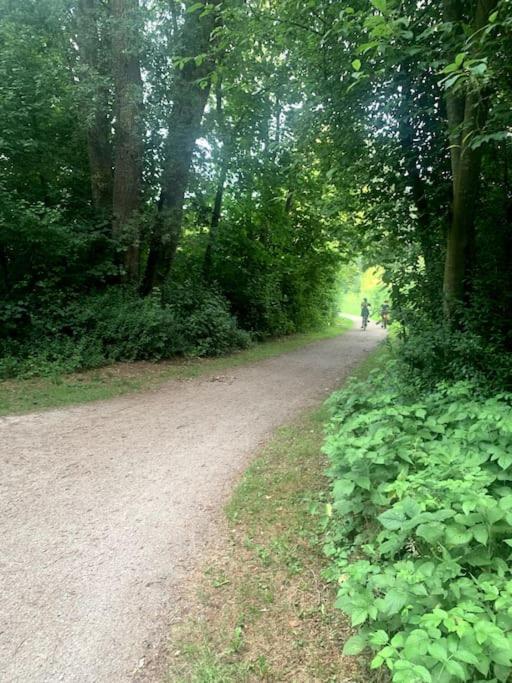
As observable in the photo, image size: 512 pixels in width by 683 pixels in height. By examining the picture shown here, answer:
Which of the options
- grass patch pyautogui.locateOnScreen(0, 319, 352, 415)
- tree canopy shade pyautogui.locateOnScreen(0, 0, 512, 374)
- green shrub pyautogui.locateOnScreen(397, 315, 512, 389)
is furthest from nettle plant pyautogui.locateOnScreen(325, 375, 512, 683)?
grass patch pyautogui.locateOnScreen(0, 319, 352, 415)

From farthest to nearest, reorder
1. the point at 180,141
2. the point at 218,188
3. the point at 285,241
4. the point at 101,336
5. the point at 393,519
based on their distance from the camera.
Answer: the point at 285,241 < the point at 218,188 < the point at 180,141 < the point at 101,336 < the point at 393,519

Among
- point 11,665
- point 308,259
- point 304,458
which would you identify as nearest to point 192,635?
point 11,665

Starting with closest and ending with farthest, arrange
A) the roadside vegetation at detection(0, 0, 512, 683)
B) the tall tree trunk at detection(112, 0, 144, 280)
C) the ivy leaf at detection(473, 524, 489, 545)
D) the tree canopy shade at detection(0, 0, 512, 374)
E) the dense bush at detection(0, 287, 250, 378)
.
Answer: the ivy leaf at detection(473, 524, 489, 545), the roadside vegetation at detection(0, 0, 512, 683), the tree canopy shade at detection(0, 0, 512, 374), the dense bush at detection(0, 287, 250, 378), the tall tree trunk at detection(112, 0, 144, 280)

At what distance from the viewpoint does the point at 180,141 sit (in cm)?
928

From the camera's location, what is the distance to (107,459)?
4141 millimetres

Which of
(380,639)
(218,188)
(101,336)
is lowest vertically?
(380,639)

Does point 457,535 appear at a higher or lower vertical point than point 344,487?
higher

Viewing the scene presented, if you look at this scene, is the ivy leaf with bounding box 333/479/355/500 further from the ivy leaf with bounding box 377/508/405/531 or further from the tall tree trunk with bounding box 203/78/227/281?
the tall tree trunk with bounding box 203/78/227/281

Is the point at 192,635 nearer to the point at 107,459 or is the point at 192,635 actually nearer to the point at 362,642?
the point at 362,642

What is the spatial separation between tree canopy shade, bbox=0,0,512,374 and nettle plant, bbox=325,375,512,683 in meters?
2.49

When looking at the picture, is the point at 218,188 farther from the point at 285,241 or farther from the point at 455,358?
the point at 455,358

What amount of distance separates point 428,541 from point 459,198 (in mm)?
4567

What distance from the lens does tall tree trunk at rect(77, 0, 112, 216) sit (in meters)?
8.13

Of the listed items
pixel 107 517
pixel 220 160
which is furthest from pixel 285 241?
pixel 107 517
